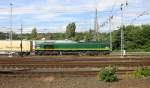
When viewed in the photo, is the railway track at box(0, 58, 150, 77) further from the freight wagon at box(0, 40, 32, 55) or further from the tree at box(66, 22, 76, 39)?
the tree at box(66, 22, 76, 39)

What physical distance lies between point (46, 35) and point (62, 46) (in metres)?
72.0

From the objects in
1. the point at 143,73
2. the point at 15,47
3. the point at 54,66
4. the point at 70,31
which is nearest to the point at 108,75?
the point at 143,73

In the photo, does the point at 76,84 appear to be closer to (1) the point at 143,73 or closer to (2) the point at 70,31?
(1) the point at 143,73

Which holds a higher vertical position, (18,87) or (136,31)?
(136,31)

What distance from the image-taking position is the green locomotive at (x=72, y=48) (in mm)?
85250

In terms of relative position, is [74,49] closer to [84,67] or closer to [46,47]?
[46,47]

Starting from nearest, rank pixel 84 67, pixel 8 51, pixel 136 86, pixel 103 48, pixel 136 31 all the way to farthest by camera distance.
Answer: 1. pixel 136 86
2. pixel 84 67
3. pixel 103 48
4. pixel 8 51
5. pixel 136 31

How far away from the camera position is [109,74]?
21.7m

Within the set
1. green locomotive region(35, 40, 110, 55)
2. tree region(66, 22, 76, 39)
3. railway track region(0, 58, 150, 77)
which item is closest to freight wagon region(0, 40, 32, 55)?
green locomotive region(35, 40, 110, 55)

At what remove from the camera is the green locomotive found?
85.2 m

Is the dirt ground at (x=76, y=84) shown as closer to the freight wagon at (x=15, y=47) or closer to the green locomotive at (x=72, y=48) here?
the green locomotive at (x=72, y=48)

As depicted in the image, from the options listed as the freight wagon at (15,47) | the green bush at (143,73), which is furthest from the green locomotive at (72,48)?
the green bush at (143,73)

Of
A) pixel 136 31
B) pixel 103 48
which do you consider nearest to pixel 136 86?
pixel 103 48

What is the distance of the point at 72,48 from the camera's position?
86062mm
